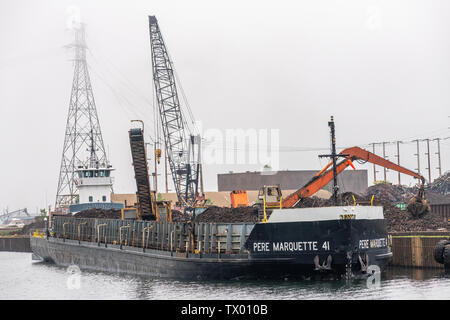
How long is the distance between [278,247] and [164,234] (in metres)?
10.9

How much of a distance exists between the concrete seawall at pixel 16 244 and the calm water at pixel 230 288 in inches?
1945

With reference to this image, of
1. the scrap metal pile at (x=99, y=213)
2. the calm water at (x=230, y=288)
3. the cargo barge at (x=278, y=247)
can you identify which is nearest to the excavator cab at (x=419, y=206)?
the calm water at (x=230, y=288)

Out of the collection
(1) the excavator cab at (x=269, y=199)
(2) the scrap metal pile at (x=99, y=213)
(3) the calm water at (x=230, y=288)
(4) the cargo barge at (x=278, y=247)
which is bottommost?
(3) the calm water at (x=230, y=288)

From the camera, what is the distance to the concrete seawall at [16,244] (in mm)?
95188

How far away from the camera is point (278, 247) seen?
36.0 meters

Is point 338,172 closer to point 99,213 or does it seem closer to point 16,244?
point 99,213

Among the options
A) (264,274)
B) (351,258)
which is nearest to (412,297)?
(351,258)

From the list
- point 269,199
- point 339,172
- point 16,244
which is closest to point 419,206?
point 339,172

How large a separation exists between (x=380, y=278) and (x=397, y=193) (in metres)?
64.7

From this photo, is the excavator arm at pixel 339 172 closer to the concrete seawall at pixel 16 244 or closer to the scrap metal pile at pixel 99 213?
the scrap metal pile at pixel 99 213

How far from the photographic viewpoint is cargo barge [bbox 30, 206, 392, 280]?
1383 inches
